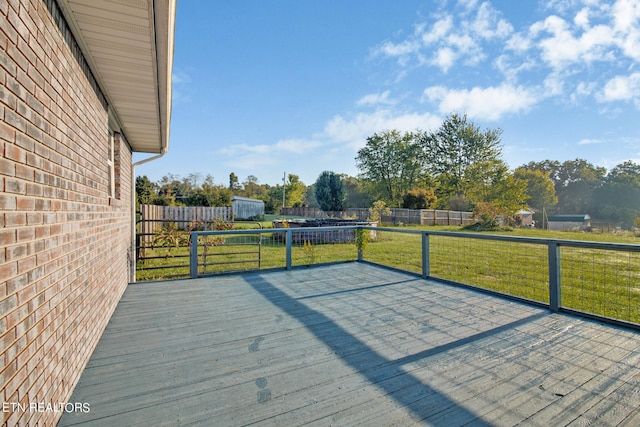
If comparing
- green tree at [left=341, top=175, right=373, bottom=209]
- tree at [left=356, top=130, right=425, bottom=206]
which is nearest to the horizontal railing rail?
tree at [left=356, top=130, right=425, bottom=206]

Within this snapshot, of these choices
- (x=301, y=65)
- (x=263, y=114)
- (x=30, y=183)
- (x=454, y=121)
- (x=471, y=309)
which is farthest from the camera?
(x=454, y=121)

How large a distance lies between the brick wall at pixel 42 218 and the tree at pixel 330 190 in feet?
74.9

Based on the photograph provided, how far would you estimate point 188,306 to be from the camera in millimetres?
3740

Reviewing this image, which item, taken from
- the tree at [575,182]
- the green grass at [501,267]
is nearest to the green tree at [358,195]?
the green grass at [501,267]

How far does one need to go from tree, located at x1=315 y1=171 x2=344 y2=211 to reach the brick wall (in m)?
22.8

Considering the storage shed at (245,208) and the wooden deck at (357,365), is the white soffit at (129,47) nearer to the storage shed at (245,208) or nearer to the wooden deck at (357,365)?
the wooden deck at (357,365)

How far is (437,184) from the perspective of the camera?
30672mm

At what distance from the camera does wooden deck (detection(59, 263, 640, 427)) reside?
1.73 meters

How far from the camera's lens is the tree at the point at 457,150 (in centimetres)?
2812

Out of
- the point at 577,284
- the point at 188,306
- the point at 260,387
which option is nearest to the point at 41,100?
the point at 260,387

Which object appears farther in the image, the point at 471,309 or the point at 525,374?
the point at 471,309

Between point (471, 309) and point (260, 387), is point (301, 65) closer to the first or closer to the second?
point (471, 309)

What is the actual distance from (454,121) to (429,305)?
29.7 meters

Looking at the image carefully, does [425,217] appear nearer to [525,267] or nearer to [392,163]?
[392,163]
